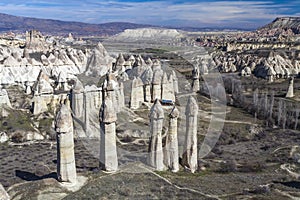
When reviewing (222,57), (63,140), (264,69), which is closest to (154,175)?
(63,140)

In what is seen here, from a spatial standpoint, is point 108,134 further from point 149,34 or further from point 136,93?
point 149,34

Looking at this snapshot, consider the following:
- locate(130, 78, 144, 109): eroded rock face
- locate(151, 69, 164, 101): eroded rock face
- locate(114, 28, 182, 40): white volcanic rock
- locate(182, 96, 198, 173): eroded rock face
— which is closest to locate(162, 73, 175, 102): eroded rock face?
locate(151, 69, 164, 101): eroded rock face

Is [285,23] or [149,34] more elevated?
[285,23]

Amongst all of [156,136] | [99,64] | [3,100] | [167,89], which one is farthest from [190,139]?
[99,64]

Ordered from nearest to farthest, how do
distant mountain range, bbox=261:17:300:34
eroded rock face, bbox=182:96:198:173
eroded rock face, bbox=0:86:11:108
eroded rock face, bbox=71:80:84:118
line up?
eroded rock face, bbox=182:96:198:173
eroded rock face, bbox=71:80:84:118
eroded rock face, bbox=0:86:11:108
distant mountain range, bbox=261:17:300:34

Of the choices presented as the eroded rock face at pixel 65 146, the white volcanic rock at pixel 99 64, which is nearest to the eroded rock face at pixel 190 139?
the eroded rock face at pixel 65 146

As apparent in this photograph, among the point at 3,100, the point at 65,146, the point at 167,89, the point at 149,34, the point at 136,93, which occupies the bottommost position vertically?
the point at 3,100

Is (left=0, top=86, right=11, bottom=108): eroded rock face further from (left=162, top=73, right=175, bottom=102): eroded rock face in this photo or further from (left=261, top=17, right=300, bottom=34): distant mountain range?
(left=261, top=17, right=300, bottom=34): distant mountain range
